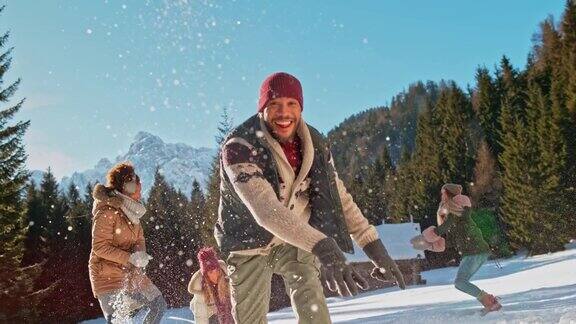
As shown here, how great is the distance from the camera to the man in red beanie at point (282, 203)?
2.64m

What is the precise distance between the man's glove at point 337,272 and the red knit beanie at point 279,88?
971 millimetres

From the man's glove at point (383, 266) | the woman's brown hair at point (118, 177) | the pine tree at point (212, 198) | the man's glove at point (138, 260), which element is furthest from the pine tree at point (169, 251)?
the man's glove at point (383, 266)

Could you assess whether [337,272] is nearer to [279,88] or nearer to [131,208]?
[279,88]

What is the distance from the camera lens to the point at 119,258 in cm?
497

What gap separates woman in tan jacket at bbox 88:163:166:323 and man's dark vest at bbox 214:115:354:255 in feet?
7.24

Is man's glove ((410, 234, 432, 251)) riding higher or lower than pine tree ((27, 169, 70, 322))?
lower

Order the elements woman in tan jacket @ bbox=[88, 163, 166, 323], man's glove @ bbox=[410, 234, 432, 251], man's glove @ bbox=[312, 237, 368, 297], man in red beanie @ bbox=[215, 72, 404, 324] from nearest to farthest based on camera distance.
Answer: man's glove @ bbox=[312, 237, 368, 297] < man in red beanie @ bbox=[215, 72, 404, 324] < woman in tan jacket @ bbox=[88, 163, 166, 323] < man's glove @ bbox=[410, 234, 432, 251]

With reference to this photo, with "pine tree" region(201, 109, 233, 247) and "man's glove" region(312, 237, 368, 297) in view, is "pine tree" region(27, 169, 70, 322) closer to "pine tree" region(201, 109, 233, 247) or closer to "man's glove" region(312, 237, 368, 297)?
"pine tree" region(201, 109, 233, 247)

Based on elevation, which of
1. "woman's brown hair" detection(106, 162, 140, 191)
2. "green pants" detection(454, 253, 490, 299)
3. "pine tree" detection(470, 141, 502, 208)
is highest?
"pine tree" detection(470, 141, 502, 208)

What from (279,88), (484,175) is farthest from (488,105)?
(279,88)

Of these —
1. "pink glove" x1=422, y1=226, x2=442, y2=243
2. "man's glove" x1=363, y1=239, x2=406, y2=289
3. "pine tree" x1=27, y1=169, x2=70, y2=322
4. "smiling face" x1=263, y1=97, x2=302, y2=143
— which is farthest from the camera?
"pine tree" x1=27, y1=169, x2=70, y2=322

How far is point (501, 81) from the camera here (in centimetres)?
6016

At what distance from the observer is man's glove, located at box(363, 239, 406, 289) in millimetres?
2502

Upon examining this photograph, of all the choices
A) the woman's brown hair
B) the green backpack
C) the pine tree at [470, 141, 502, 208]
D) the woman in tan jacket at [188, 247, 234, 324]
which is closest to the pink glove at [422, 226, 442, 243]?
the green backpack
